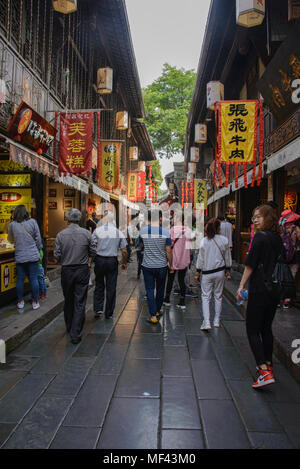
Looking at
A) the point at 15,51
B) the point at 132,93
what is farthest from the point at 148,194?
the point at 15,51

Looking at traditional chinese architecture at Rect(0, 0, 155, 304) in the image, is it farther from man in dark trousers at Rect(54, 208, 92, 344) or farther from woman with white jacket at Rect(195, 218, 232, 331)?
woman with white jacket at Rect(195, 218, 232, 331)

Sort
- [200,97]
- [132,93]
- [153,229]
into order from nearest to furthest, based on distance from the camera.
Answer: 1. [153,229]
2. [200,97]
3. [132,93]

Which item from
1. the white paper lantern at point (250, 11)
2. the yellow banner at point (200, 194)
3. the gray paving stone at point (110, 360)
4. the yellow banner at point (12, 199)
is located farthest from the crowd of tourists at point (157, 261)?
the yellow banner at point (200, 194)

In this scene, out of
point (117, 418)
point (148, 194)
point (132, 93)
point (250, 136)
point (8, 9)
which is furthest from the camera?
point (148, 194)

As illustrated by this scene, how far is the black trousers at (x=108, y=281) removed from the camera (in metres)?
6.08

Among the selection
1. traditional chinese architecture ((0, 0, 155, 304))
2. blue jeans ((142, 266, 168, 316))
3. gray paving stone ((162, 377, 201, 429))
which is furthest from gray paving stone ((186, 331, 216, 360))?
traditional chinese architecture ((0, 0, 155, 304))

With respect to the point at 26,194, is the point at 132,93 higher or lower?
higher

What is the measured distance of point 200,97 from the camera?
51.9 feet

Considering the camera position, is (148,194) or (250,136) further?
(148,194)

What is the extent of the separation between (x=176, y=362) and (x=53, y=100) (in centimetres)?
897
